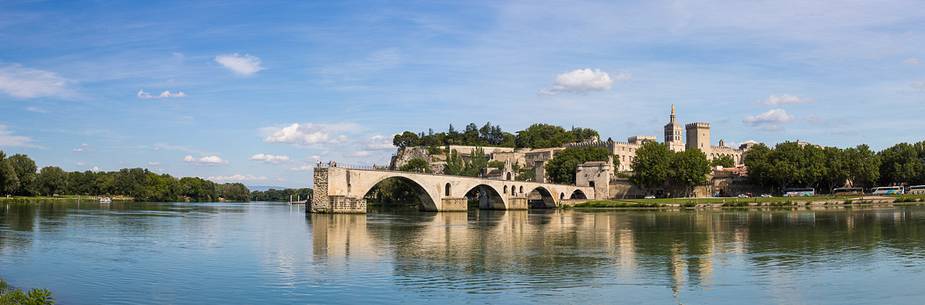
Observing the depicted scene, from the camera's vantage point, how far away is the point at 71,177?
370 feet

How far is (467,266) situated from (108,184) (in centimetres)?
10164

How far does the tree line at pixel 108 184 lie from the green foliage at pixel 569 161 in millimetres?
54599

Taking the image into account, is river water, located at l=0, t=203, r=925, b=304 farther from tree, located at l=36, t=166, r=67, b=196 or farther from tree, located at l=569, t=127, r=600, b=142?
tree, located at l=569, t=127, r=600, b=142

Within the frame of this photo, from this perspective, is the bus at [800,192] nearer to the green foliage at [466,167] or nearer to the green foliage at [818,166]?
the green foliage at [818,166]

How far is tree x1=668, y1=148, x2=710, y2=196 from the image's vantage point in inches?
3489

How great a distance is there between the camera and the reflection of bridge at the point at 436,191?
57.8 metres

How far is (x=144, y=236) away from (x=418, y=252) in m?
13.3

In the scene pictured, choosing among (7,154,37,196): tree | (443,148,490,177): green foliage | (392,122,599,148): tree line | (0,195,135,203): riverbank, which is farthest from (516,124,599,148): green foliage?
(7,154,37,196): tree

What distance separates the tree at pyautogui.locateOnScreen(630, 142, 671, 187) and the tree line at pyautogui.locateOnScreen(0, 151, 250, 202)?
208ft

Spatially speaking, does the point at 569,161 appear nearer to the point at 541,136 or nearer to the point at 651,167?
the point at 651,167

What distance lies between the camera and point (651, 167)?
9119 cm

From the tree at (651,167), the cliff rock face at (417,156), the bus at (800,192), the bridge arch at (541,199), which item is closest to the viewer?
the bus at (800,192)

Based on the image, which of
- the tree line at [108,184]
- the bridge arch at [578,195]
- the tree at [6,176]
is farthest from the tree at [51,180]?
the bridge arch at [578,195]

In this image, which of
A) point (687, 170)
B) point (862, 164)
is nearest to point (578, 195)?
point (687, 170)
